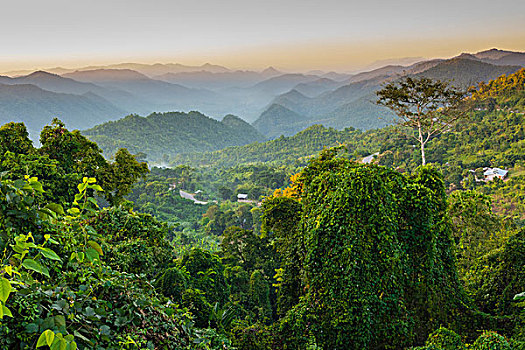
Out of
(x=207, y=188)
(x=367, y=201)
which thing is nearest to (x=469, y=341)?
(x=367, y=201)

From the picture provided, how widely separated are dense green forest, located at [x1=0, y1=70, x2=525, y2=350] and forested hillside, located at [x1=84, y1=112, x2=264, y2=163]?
67636 mm

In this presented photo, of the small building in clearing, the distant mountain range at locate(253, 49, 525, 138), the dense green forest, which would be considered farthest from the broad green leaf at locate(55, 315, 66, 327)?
the distant mountain range at locate(253, 49, 525, 138)

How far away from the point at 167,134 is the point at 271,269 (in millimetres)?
90347

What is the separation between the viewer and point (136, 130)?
86375 millimetres

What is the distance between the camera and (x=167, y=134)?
307 feet

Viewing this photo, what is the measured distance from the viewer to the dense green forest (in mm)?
1587

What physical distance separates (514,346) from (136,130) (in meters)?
92.3

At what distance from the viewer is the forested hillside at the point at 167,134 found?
261ft

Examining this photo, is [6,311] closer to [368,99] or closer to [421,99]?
[421,99]

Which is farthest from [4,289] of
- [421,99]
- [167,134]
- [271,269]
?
[167,134]

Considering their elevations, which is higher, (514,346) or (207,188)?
(514,346)

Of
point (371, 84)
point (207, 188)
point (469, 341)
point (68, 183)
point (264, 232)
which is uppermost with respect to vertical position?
point (371, 84)

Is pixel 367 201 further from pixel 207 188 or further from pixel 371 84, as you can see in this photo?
pixel 371 84

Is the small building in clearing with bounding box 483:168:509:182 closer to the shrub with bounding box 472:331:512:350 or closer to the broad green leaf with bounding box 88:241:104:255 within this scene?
the shrub with bounding box 472:331:512:350
